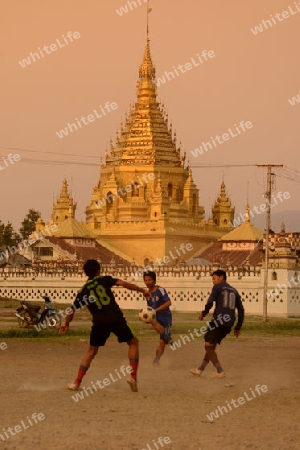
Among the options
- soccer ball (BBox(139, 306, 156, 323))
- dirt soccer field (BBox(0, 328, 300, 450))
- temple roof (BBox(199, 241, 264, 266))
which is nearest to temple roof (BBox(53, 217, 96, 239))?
temple roof (BBox(199, 241, 264, 266))

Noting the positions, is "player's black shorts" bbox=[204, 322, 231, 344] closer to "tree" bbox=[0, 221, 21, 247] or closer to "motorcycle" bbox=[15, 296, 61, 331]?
"motorcycle" bbox=[15, 296, 61, 331]

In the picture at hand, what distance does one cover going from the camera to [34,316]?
2877 centimetres

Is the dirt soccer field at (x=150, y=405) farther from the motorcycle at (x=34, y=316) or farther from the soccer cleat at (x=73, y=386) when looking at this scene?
the motorcycle at (x=34, y=316)

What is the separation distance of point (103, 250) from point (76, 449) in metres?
55.0

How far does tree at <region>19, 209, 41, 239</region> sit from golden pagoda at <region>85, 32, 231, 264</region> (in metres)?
9.90

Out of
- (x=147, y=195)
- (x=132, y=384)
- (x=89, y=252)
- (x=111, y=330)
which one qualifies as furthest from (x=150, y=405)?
(x=147, y=195)

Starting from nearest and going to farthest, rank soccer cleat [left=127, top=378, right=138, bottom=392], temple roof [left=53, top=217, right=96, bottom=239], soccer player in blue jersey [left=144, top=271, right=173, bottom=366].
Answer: soccer cleat [left=127, top=378, right=138, bottom=392], soccer player in blue jersey [left=144, top=271, right=173, bottom=366], temple roof [left=53, top=217, right=96, bottom=239]

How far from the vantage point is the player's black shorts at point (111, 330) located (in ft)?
45.3

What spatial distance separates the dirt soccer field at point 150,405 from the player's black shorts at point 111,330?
1.99 feet

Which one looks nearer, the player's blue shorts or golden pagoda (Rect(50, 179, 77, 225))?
the player's blue shorts

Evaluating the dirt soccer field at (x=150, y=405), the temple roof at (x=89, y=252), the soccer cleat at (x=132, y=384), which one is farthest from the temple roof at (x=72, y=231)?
the soccer cleat at (x=132, y=384)

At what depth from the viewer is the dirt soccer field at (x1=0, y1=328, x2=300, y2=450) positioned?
9.97 meters

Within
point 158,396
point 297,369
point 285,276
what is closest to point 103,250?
point 285,276

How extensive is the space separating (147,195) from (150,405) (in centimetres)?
5771
